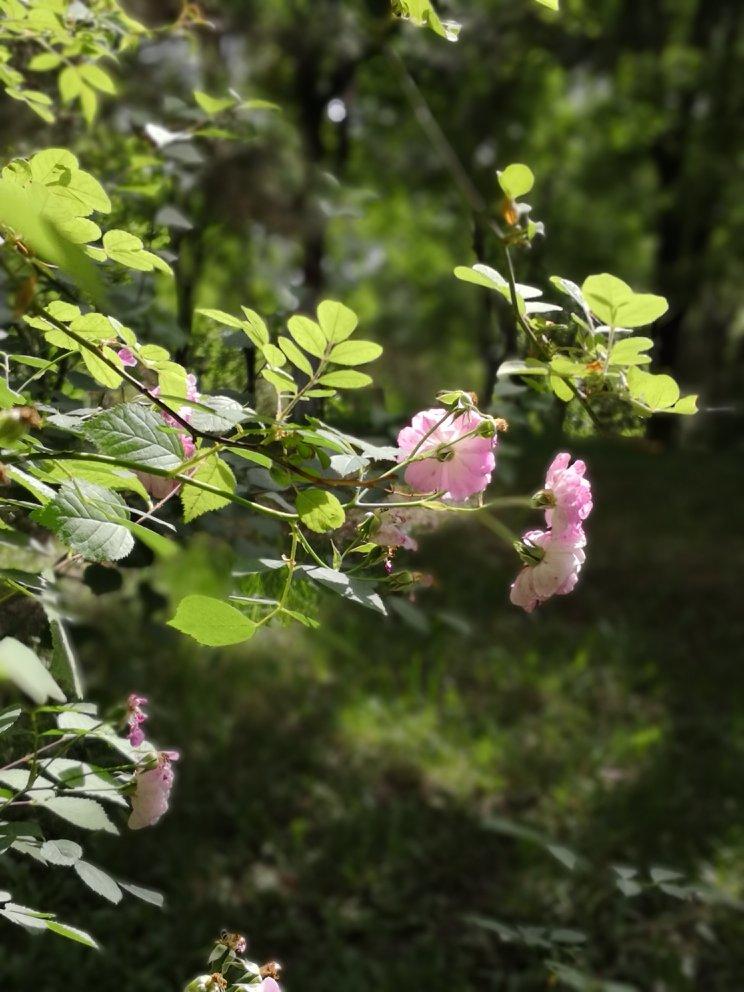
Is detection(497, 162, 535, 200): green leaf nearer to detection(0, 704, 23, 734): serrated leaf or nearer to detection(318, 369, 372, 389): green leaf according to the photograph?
detection(318, 369, 372, 389): green leaf

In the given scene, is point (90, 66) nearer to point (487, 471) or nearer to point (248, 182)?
point (487, 471)

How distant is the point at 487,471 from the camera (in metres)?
0.97

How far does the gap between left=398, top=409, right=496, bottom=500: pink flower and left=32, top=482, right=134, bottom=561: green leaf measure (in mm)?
283

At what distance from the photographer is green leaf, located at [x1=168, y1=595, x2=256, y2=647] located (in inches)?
31.7

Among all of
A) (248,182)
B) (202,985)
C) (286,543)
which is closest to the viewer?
(202,985)

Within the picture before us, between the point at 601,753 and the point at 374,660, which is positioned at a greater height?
the point at 601,753

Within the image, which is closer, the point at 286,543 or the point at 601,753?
the point at 286,543

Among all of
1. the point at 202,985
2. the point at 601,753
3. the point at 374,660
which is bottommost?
the point at 374,660

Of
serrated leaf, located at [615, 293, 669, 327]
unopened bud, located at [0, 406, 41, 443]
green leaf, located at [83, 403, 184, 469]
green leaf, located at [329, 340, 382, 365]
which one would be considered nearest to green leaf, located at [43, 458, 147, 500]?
green leaf, located at [83, 403, 184, 469]

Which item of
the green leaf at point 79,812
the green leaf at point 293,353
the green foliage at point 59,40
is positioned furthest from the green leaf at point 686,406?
the green foliage at point 59,40

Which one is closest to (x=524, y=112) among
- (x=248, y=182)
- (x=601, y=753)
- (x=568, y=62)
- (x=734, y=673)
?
(x=568, y=62)

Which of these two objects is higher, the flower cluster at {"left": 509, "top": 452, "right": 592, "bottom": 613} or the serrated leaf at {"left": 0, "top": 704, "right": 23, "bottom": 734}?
the flower cluster at {"left": 509, "top": 452, "right": 592, "bottom": 613}

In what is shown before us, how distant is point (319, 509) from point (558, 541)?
0.24 meters

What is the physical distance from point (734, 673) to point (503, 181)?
4.71m
